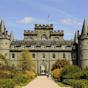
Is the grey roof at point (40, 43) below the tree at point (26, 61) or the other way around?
the other way around

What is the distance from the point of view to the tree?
74.4m

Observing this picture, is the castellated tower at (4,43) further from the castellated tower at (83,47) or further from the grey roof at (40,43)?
the castellated tower at (83,47)

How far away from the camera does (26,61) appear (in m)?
75.2

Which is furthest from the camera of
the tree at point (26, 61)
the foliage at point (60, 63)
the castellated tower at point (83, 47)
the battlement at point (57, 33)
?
the battlement at point (57, 33)

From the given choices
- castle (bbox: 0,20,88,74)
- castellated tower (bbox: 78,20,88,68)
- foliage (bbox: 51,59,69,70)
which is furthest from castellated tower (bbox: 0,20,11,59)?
castellated tower (bbox: 78,20,88,68)

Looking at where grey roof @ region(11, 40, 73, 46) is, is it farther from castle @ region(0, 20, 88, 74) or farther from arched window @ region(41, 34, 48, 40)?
arched window @ region(41, 34, 48, 40)

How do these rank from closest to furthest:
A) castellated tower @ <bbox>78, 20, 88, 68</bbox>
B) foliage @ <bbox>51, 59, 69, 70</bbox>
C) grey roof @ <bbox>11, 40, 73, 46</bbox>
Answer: foliage @ <bbox>51, 59, 69, 70</bbox> < castellated tower @ <bbox>78, 20, 88, 68</bbox> < grey roof @ <bbox>11, 40, 73, 46</bbox>

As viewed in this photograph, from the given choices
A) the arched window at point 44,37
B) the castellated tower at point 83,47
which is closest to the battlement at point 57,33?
the arched window at point 44,37

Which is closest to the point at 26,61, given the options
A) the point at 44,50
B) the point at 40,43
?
the point at 44,50

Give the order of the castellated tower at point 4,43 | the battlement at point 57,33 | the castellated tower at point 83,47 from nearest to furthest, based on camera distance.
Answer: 1. the castellated tower at point 83,47
2. the castellated tower at point 4,43
3. the battlement at point 57,33

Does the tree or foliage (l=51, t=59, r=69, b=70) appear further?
foliage (l=51, t=59, r=69, b=70)

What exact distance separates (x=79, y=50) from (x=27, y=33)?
810 inches

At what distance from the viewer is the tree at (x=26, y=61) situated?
244ft

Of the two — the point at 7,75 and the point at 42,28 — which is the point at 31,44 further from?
the point at 7,75
